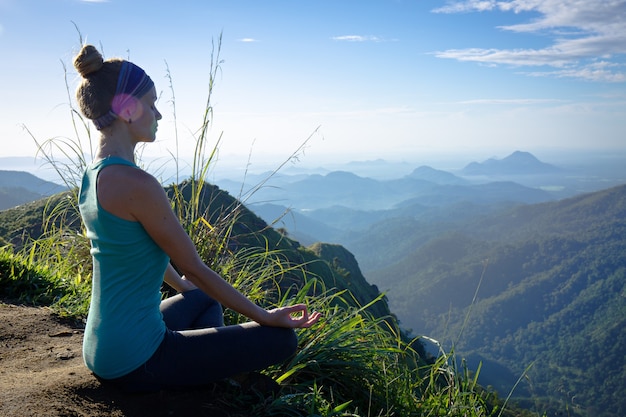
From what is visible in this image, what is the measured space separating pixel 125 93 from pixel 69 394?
1.36 m

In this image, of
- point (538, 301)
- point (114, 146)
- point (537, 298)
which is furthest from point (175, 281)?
point (537, 298)

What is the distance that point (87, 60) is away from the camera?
1.80 meters

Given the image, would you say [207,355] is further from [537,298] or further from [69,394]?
[537,298]

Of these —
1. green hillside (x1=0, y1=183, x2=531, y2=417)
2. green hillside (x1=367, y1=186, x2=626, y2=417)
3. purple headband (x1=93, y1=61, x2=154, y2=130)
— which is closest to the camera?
purple headband (x1=93, y1=61, x2=154, y2=130)

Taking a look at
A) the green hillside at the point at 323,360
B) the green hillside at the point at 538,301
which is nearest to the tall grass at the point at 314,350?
the green hillside at the point at 323,360

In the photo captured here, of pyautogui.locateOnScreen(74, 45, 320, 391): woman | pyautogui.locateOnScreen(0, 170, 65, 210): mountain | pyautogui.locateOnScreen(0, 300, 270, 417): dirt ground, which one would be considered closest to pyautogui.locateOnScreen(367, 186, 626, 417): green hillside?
pyautogui.locateOnScreen(0, 170, 65, 210): mountain

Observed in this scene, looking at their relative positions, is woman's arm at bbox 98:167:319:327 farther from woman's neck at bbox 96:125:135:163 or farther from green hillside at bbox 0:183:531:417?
green hillside at bbox 0:183:531:417

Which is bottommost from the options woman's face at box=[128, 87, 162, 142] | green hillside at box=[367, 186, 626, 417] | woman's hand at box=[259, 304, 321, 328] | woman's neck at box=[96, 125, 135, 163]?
green hillside at box=[367, 186, 626, 417]

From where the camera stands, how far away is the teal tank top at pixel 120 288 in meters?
1.78

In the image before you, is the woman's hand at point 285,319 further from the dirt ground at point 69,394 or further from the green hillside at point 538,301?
the green hillside at point 538,301

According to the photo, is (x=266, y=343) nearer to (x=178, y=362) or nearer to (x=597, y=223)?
(x=178, y=362)

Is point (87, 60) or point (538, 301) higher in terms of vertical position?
point (87, 60)

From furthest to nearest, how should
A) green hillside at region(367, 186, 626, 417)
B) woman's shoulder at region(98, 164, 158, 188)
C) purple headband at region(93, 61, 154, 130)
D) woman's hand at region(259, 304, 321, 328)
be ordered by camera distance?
1. green hillside at region(367, 186, 626, 417)
2. woman's hand at region(259, 304, 321, 328)
3. purple headband at region(93, 61, 154, 130)
4. woman's shoulder at region(98, 164, 158, 188)

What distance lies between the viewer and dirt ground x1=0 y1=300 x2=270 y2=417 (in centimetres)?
193
